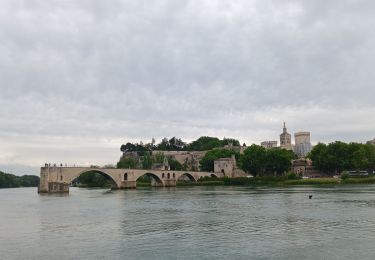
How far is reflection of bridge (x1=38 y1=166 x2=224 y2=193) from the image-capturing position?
84.0 m

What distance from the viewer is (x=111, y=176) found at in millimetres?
104000

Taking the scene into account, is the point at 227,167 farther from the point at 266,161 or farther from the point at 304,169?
the point at 266,161

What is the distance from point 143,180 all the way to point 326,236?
433 feet

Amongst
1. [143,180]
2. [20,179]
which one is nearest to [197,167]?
[143,180]

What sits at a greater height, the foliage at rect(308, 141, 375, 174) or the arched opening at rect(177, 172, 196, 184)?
the foliage at rect(308, 141, 375, 174)

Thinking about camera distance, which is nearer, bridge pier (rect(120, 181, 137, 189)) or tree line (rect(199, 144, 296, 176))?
bridge pier (rect(120, 181, 137, 189))

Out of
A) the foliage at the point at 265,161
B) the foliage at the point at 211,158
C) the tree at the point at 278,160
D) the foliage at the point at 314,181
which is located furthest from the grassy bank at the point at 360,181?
the foliage at the point at 211,158

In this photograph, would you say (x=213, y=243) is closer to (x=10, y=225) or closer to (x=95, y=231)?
(x=95, y=231)

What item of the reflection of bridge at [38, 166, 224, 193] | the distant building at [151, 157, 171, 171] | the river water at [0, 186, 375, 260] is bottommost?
the river water at [0, 186, 375, 260]

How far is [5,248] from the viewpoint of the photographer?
2370 cm

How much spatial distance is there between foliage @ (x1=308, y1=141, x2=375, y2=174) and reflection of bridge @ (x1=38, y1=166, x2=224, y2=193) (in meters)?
41.4

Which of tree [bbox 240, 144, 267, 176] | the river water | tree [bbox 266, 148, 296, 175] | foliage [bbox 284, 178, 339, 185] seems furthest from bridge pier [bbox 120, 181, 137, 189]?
the river water

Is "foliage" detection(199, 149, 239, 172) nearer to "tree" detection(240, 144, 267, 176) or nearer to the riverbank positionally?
the riverbank

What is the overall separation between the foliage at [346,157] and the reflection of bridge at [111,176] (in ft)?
136
